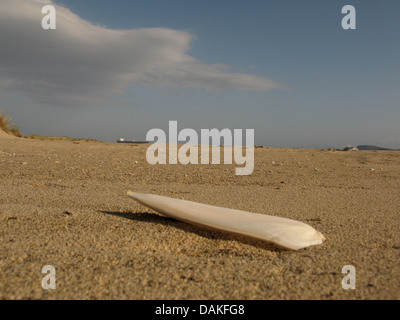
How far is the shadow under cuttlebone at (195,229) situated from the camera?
Answer: 70.3 inches

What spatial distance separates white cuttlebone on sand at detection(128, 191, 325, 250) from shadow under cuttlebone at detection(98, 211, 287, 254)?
0.04 m

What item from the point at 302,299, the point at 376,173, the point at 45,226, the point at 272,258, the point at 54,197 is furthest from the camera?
the point at 376,173

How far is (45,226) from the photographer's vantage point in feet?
6.44

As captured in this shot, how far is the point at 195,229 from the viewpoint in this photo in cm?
198

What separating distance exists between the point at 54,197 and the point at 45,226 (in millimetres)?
1014

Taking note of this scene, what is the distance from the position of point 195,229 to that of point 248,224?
12.5 inches

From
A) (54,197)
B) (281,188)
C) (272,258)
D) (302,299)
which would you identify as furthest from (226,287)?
(281,188)

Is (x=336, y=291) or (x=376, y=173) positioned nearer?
(x=336, y=291)
